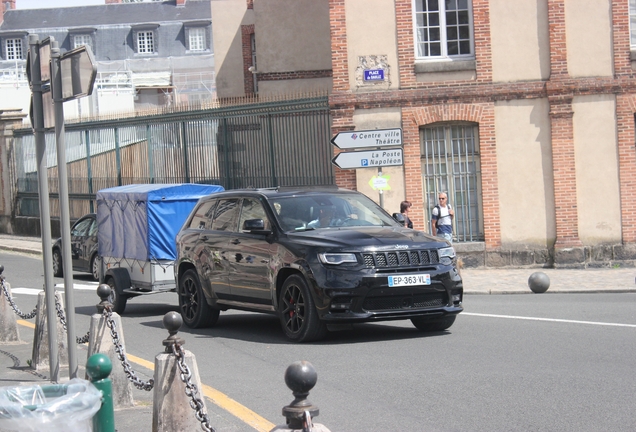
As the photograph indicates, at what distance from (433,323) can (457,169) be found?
33.3ft

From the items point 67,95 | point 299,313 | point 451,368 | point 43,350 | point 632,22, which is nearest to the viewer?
point 67,95

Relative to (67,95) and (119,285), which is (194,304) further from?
(67,95)

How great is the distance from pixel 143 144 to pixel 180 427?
72.8ft

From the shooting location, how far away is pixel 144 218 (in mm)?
14305

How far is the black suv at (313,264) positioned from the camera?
10031 millimetres

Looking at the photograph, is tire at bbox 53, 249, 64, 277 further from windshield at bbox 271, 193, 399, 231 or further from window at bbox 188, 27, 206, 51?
window at bbox 188, 27, 206, 51

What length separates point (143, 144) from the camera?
2766 cm

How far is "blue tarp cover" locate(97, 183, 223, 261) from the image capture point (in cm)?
1421

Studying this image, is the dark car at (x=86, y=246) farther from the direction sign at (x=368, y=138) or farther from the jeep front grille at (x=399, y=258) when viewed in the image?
the jeep front grille at (x=399, y=258)

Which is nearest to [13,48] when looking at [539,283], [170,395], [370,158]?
[370,158]

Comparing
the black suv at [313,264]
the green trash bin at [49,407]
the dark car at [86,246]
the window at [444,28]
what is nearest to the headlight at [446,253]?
the black suv at [313,264]

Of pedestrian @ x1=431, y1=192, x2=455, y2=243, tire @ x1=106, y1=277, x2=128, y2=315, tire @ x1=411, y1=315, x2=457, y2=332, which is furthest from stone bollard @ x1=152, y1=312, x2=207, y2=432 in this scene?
pedestrian @ x1=431, y1=192, x2=455, y2=243

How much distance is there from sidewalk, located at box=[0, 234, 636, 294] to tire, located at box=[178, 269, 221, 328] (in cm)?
591

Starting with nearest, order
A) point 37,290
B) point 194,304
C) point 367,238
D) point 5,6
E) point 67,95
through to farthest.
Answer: point 67,95 < point 367,238 < point 194,304 < point 37,290 < point 5,6
